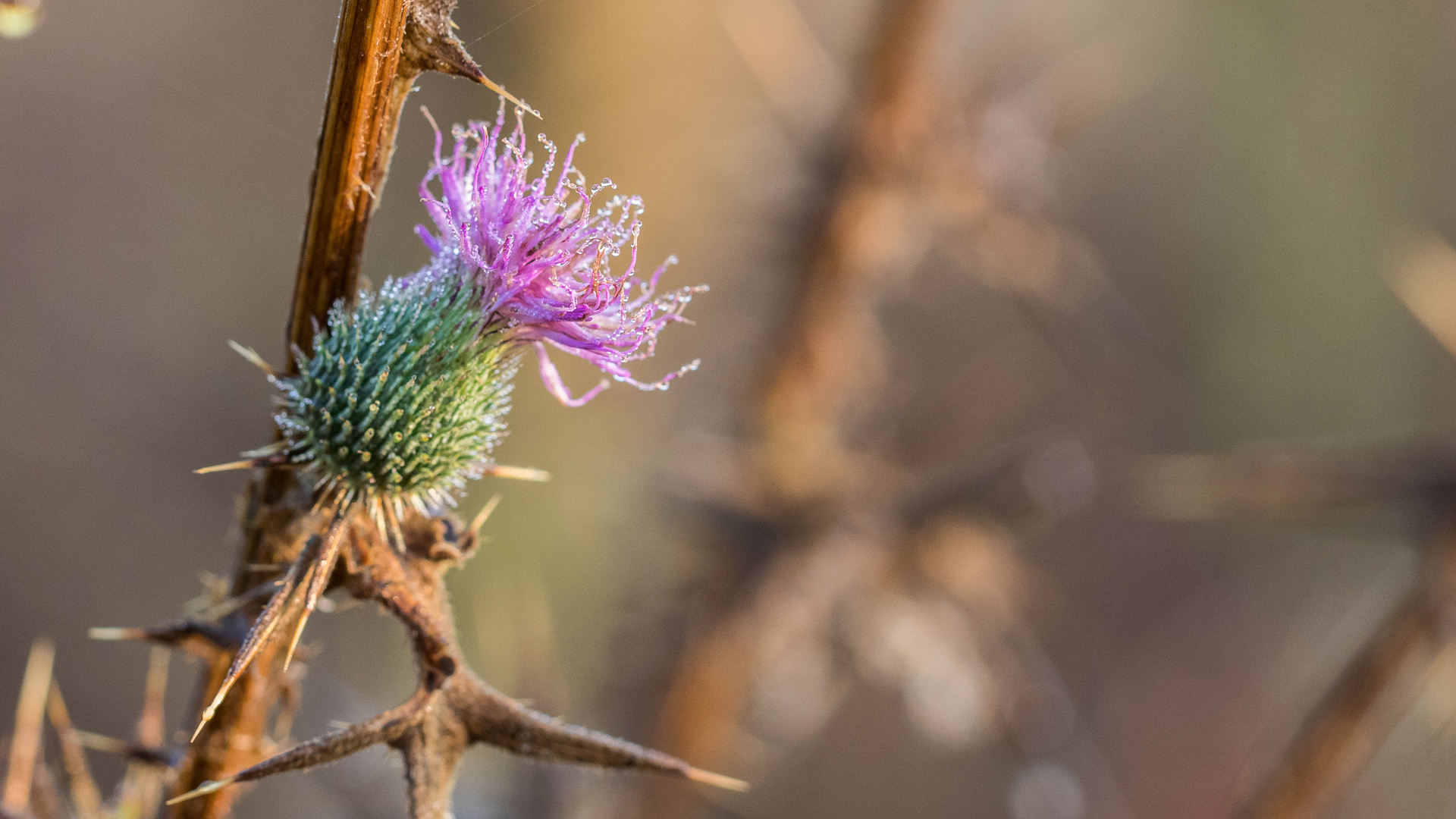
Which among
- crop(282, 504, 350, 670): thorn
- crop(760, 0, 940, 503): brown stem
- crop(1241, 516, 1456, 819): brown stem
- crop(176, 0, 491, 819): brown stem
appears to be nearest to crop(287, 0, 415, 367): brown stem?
crop(176, 0, 491, 819): brown stem

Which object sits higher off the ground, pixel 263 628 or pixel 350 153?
pixel 350 153

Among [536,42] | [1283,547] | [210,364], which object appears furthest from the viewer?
[1283,547]

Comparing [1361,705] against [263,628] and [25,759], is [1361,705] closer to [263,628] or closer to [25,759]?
[263,628]

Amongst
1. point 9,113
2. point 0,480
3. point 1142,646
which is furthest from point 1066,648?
point 9,113

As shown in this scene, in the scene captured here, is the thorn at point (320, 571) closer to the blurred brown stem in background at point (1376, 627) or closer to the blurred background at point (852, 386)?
the blurred background at point (852, 386)

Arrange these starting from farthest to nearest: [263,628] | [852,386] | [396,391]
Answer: [852,386] → [396,391] → [263,628]

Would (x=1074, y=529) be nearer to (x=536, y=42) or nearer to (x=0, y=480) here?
(x=536, y=42)

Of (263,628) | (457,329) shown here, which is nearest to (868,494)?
(457,329)

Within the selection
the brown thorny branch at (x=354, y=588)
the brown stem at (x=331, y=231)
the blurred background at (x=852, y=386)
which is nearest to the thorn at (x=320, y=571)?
the brown thorny branch at (x=354, y=588)
